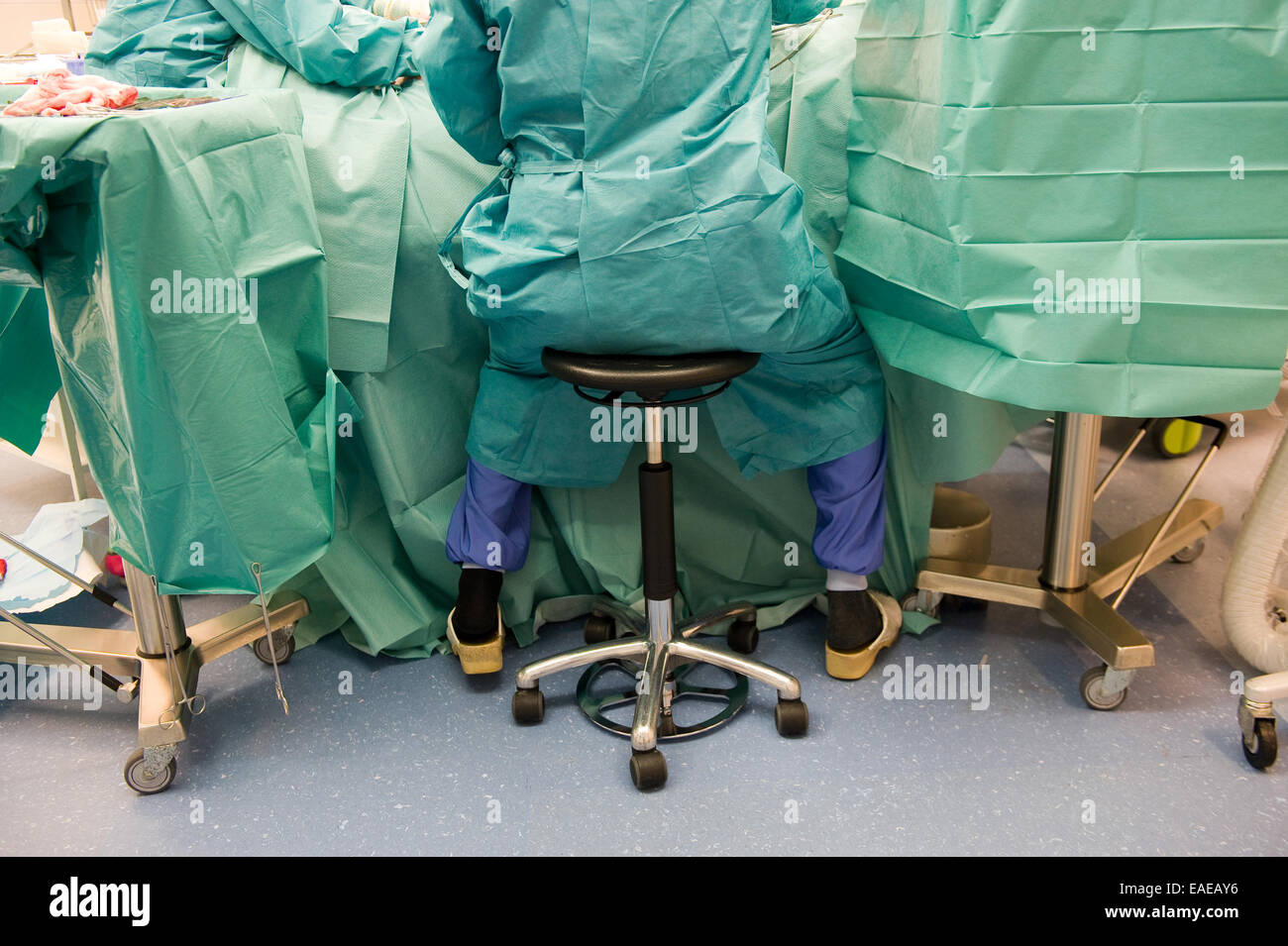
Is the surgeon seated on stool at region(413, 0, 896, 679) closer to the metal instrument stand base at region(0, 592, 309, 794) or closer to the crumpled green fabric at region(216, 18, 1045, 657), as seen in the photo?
the crumpled green fabric at region(216, 18, 1045, 657)

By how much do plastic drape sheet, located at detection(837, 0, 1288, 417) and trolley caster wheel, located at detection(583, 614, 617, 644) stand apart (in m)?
0.87

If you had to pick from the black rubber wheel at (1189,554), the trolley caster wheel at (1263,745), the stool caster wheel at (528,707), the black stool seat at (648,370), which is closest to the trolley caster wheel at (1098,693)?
the trolley caster wheel at (1263,745)

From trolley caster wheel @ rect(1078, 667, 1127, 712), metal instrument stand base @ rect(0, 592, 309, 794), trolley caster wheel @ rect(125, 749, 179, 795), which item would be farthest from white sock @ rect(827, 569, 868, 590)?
trolley caster wheel @ rect(125, 749, 179, 795)

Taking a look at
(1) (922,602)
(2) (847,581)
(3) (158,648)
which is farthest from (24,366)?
(1) (922,602)

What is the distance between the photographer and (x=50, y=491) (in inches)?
114

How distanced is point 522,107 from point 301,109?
16.7 inches

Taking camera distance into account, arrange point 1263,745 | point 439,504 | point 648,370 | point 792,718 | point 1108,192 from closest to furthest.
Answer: point 1108,192 → point 648,370 → point 1263,745 → point 792,718 → point 439,504

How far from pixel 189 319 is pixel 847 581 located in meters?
1.16

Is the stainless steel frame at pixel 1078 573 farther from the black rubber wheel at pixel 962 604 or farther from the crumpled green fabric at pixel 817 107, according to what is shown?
the crumpled green fabric at pixel 817 107

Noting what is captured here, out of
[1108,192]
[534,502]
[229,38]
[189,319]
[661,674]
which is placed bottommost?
[661,674]

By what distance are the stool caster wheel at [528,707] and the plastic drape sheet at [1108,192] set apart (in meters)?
0.88

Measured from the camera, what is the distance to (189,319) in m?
1.48

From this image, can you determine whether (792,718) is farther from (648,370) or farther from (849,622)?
(648,370)

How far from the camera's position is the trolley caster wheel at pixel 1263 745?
169 cm
